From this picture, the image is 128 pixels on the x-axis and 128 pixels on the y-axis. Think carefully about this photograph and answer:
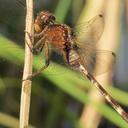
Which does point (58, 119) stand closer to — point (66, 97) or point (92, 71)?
point (66, 97)

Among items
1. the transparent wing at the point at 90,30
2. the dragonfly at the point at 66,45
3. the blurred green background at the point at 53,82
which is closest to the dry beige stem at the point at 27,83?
the dragonfly at the point at 66,45

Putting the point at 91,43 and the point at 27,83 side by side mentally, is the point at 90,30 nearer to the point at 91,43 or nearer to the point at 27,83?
the point at 91,43

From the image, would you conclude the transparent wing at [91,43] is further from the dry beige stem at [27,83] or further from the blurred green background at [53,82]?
the dry beige stem at [27,83]

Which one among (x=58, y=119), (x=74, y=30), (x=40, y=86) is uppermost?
(x=74, y=30)

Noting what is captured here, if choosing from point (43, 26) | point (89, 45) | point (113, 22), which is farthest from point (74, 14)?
point (43, 26)

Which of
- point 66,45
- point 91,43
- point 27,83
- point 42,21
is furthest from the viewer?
point 91,43

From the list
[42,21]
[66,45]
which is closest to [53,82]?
[66,45]

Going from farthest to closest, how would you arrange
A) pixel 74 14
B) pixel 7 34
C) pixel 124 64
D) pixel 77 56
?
1. pixel 124 64
2. pixel 74 14
3. pixel 7 34
4. pixel 77 56
